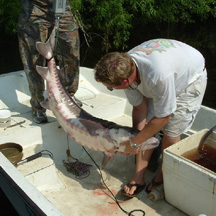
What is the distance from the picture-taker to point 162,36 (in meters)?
18.2

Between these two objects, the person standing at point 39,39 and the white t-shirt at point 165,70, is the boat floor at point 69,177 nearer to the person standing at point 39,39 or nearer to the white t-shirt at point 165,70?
the person standing at point 39,39

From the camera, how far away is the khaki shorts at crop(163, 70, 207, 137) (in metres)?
3.12

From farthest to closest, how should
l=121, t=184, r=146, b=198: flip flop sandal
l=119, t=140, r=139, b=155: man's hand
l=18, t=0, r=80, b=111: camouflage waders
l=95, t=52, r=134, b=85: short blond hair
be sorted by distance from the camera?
l=18, t=0, r=80, b=111: camouflage waders < l=121, t=184, r=146, b=198: flip flop sandal < l=119, t=140, r=139, b=155: man's hand < l=95, t=52, r=134, b=85: short blond hair

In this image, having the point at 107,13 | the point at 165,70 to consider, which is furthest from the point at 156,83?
the point at 107,13

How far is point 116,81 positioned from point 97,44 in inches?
539

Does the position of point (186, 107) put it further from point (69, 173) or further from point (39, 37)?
point (39, 37)

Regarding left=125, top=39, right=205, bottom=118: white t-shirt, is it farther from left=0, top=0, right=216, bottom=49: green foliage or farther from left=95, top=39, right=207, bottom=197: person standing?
left=0, top=0, right=216, bottom=49: green foliage

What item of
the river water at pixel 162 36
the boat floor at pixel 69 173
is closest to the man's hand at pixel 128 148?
the boat floor at pixel 69 173

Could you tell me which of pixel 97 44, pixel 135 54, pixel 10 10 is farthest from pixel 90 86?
pixel 97 44

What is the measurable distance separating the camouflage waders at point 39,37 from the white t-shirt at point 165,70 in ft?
5.44

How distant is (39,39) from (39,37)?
1.0 inches

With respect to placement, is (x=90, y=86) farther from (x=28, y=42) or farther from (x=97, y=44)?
(x=97, y=44)

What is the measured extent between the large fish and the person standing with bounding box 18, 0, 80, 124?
1.67 ft

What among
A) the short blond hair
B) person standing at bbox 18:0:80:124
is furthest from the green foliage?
the short blond hair
